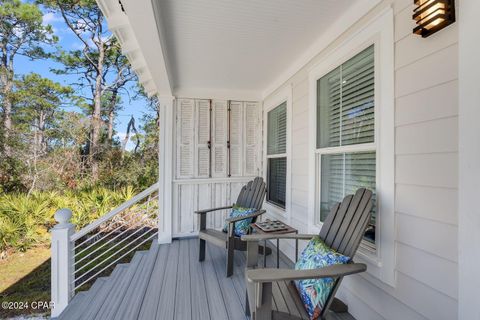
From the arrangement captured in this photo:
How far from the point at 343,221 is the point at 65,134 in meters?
9.12

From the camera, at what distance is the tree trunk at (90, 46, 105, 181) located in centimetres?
797

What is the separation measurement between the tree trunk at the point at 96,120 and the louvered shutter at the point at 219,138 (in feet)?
18.0

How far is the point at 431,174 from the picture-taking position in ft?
4.31

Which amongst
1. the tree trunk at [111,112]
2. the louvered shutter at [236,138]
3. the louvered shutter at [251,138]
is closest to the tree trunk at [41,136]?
the tree trunk at [111,112]

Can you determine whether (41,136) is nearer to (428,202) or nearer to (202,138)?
(202,138)

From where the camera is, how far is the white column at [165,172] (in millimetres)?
3865

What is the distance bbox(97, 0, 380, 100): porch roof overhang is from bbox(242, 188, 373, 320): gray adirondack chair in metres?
1.46

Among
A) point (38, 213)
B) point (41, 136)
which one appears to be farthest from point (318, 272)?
point (41, 136)

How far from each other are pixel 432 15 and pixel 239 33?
5.11ft

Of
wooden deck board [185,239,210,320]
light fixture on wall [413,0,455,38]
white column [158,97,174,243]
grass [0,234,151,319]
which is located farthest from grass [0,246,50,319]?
light fixture on wall [413,0,455,38]

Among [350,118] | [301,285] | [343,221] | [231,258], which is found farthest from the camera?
[231,258]

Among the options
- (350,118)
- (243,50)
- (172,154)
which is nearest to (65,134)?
(172,154)

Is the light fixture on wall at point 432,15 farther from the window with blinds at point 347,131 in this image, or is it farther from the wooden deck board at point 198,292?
the wooden deck board at point 198,292

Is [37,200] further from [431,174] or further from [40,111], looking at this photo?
[431,174]
